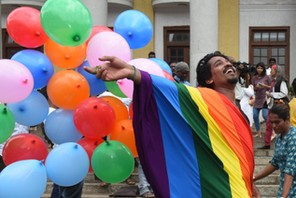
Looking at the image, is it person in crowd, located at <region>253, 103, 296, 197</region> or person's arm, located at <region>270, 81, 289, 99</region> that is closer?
person in crowd, located at <region>253, 103, 296, 197</region>

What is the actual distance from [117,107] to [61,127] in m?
0.50

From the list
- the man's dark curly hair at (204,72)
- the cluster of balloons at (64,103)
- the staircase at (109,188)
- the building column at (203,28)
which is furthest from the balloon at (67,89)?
the building column at (203,28)

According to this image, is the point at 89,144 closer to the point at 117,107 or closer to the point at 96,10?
the point at 117,107

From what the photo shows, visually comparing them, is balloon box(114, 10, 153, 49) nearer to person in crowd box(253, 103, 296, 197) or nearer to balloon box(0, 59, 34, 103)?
balloon box(0, 59, 34, 103)

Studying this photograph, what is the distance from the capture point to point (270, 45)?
16.2 meters

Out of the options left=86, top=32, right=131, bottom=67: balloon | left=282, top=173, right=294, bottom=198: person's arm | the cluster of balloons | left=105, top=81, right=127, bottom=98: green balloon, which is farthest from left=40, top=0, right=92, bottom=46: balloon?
left=282, top=173, right=294, bottom=198: person's arm

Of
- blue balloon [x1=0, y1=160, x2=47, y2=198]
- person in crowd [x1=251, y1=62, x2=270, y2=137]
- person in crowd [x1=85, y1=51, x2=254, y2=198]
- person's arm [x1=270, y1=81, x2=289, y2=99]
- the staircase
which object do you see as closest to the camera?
person in crowd [x1=85, y1=51, x2=254, y2=198]

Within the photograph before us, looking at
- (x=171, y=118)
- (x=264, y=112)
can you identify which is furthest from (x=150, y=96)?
(x=264, y=112)

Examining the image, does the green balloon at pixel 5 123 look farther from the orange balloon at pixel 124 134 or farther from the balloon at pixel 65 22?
the orange balloon at pixel 124 134

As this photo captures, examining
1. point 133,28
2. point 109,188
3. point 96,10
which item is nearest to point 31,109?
point 133,28

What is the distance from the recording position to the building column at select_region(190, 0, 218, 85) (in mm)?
13227

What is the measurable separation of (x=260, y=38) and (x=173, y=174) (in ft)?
45.1

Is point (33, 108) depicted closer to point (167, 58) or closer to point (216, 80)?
point (216, 80)

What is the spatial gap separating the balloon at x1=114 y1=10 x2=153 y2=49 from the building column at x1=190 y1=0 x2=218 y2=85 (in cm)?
868
